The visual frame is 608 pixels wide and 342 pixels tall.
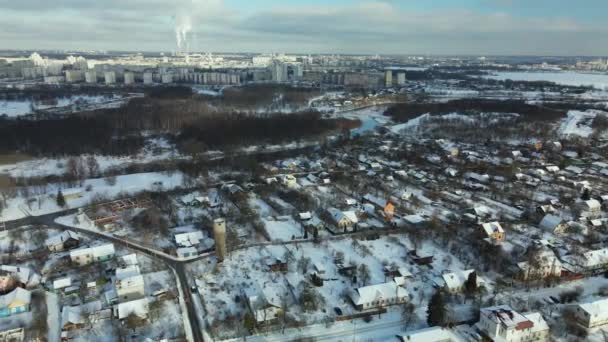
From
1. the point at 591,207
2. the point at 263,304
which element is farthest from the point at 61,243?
the point at 591,207

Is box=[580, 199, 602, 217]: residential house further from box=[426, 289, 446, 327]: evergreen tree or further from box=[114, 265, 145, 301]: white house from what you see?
box=[114, 265, 145, 301]: white house

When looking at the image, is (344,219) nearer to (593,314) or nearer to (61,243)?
(593,314)

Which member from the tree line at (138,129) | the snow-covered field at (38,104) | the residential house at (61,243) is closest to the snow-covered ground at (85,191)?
the residential house at (61,243)

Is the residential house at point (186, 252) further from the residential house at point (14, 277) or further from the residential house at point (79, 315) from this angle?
the residential house at point (14, 277)

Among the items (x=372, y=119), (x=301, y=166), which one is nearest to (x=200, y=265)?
(x=301, y=166)

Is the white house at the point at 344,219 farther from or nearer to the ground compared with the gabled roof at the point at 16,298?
farther from the ground

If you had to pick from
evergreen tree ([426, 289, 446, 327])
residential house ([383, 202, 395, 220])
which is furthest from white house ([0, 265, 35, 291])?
residential house ([383, 202, 395, 220])

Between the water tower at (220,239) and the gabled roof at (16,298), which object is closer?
the gabled roof at (16,298)
